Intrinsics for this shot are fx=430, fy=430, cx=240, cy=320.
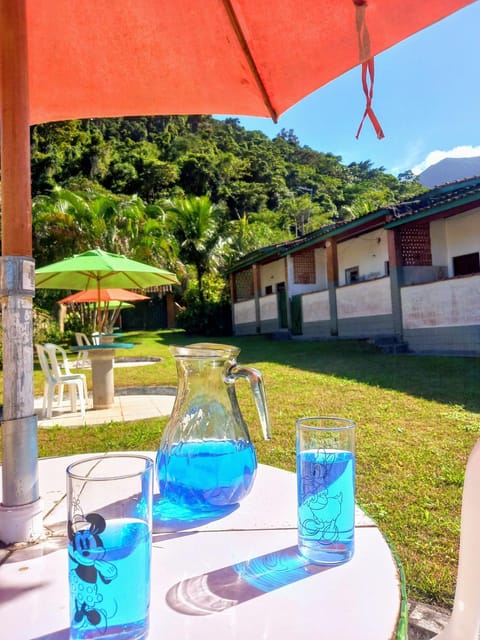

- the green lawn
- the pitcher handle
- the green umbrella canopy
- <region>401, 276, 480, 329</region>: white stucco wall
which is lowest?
the green lawn

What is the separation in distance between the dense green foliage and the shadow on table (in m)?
17.3

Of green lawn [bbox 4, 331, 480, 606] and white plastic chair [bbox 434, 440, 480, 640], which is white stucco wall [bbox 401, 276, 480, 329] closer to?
green lawn [bbox 4, 331, 480, 606]

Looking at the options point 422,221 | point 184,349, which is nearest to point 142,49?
point 184,349

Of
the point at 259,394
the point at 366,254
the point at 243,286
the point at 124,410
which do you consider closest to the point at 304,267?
the point at 366,254

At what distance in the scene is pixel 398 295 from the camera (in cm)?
1133

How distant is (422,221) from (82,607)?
41.2 feet

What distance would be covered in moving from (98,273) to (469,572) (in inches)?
287

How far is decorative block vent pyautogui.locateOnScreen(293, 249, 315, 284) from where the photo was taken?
17281 millimetres

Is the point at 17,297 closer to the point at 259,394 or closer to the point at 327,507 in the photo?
the point at 259,394

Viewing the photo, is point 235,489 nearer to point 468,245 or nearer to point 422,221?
point 422,221

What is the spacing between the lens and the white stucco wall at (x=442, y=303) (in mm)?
9508

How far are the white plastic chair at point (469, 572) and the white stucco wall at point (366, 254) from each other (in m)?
14.4

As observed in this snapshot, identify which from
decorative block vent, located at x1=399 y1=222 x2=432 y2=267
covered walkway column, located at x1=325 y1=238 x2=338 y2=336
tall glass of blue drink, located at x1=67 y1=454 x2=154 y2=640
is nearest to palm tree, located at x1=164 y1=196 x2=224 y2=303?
covered walkway column, located at x1=325 y1=238 x2=338 y2=336

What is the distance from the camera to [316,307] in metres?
15.2
